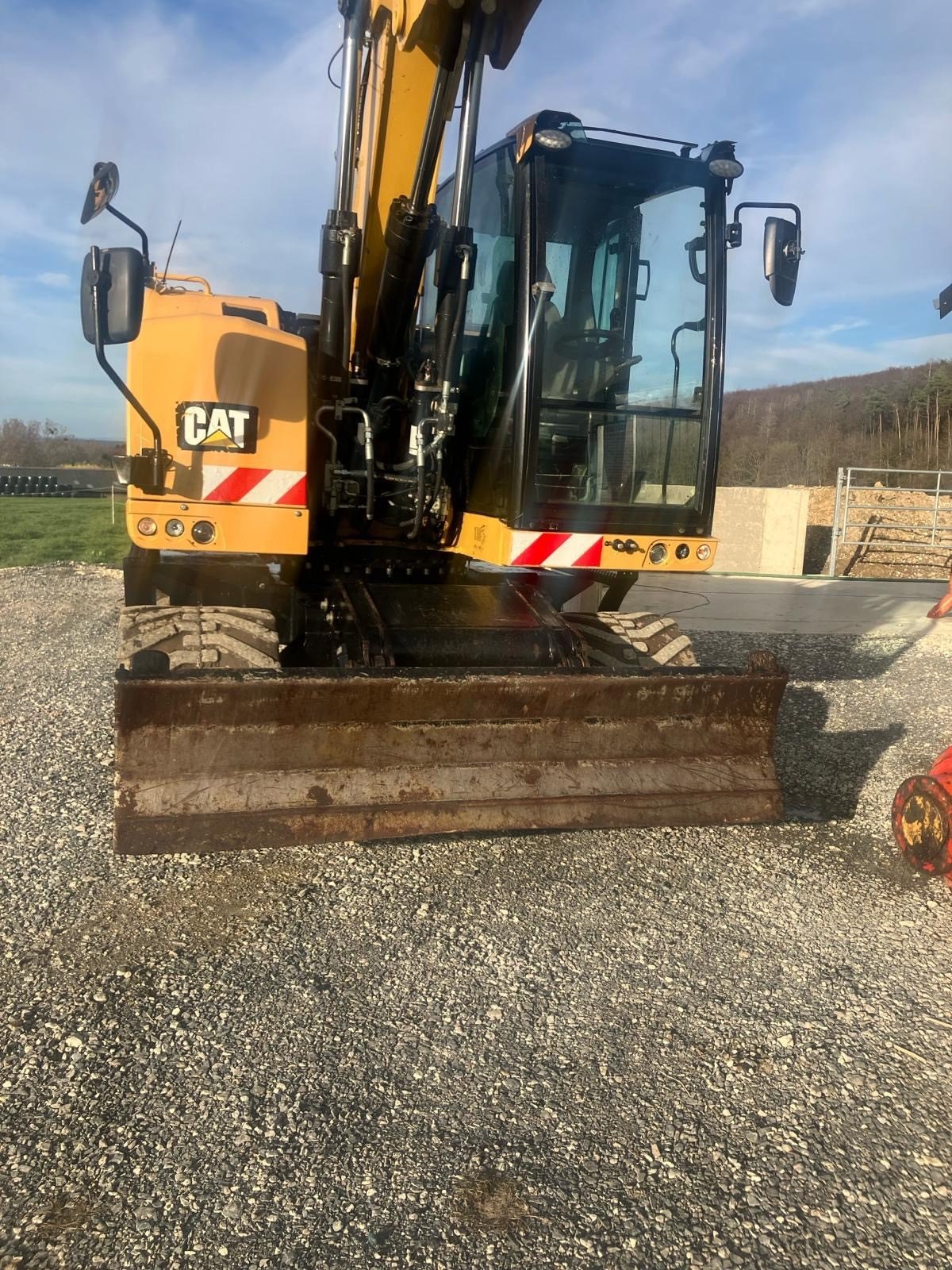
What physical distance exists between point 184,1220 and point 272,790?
173 centimetres

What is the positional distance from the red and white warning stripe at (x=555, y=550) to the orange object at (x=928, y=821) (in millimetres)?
1647

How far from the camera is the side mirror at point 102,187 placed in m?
4.15

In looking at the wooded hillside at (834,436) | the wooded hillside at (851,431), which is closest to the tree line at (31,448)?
the wooded hillside at (834,436)

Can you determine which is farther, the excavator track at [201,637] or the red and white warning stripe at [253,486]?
the red and white warning stripe at [253,486]

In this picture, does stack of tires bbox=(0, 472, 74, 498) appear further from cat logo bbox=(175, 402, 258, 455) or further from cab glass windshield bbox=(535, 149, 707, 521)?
cab glass windshield bbox=(535, 149, 707, 521)

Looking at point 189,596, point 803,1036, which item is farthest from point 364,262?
point 803,1036

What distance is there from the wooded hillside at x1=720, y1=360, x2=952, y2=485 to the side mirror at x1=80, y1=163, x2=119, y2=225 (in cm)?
2481

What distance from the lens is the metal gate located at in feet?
57.2

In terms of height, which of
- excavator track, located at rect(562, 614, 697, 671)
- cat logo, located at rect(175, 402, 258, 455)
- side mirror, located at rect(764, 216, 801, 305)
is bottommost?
excavator track, located at rect(562, 614, 697, 671)

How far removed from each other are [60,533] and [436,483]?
1464 cm

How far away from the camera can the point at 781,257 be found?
4555 millimetres

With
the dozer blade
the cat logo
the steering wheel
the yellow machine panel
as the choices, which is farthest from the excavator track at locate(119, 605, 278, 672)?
the steering wheel

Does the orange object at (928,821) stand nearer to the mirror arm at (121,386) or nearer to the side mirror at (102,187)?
the mirror arm at (121,386)

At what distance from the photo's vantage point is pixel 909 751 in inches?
228
